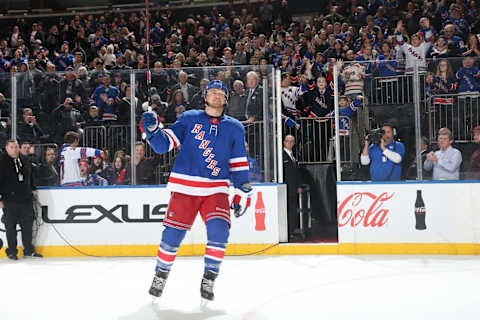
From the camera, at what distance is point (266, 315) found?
149 inches

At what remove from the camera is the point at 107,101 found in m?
7.51

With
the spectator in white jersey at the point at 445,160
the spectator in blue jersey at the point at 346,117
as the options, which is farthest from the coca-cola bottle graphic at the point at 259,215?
the spectator in white jersey at the point at 445,160

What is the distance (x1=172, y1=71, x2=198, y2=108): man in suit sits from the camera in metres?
7.45

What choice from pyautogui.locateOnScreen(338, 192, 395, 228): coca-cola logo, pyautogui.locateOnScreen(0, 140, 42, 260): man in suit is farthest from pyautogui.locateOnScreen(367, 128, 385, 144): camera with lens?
pyautogui.locateOnScreen(0, 140, 42, 260): man in suit

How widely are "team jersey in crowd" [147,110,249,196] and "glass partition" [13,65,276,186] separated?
114 inches

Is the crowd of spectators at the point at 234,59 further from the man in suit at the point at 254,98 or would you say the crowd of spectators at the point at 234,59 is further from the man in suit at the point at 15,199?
the man in suit at the point at 15,199

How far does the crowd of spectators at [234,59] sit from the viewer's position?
741 cm

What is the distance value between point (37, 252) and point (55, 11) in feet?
39.1

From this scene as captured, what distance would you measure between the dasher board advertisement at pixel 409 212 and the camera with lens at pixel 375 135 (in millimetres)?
586

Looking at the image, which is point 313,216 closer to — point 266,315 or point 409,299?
point 409,299

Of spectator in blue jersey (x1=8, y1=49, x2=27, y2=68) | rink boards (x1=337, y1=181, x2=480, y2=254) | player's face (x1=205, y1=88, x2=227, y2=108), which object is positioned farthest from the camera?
spectator in blue jersey (x1=8, y1=49, x2=27, y2=68)

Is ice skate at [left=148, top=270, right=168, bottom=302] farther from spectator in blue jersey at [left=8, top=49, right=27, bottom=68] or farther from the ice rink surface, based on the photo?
spectator in blue jersey at [left=8, top=49, right=27, bottom=68]

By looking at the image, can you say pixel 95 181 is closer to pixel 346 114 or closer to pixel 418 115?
pixel 346 114

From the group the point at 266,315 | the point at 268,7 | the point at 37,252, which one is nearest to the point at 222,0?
the point at 268,7
